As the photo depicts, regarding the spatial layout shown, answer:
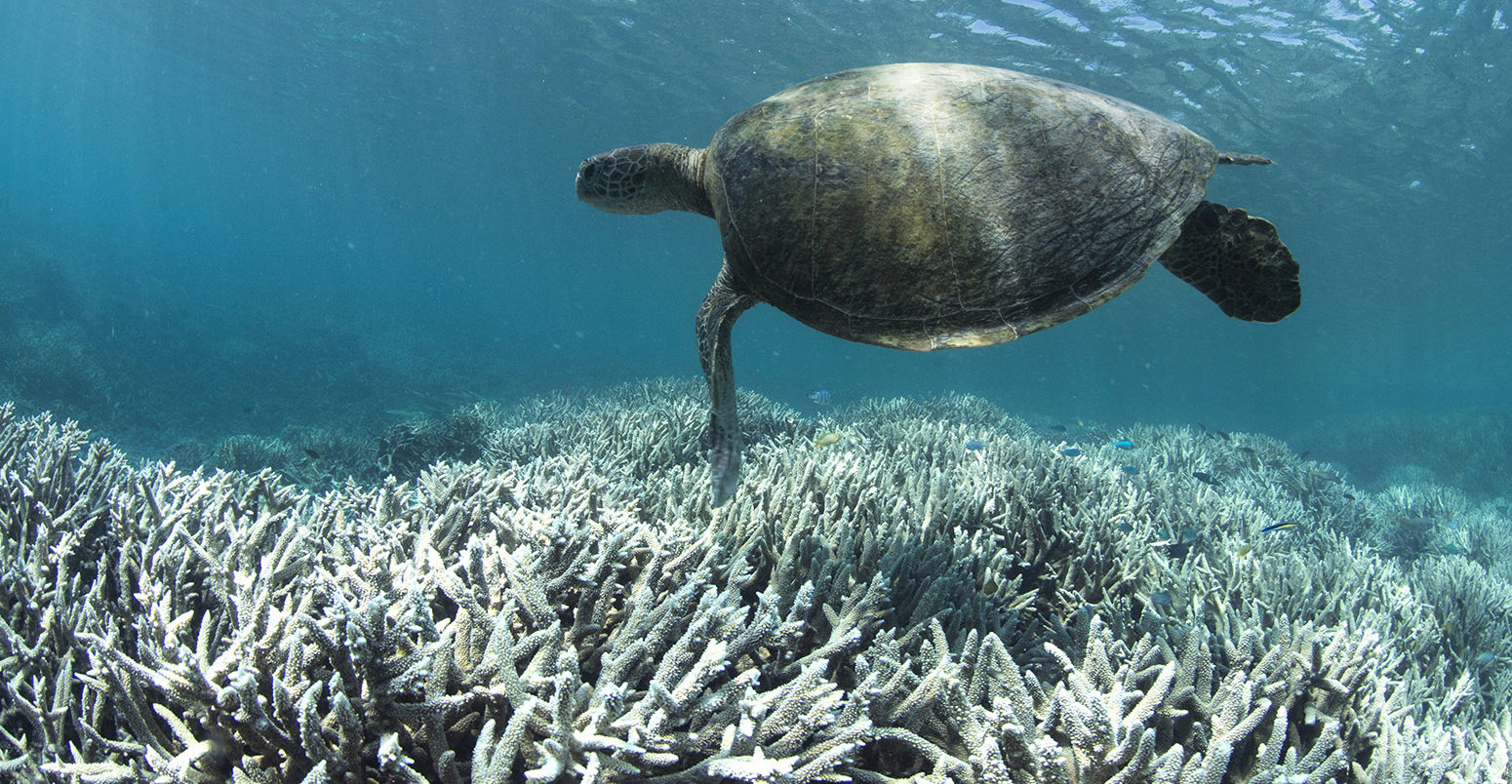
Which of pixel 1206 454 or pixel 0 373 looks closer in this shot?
pixel 1206 454

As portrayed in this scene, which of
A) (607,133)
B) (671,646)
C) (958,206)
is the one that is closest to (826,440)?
(958,206)

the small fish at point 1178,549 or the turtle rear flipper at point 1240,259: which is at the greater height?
the turtle rear flipper at point 1240,259

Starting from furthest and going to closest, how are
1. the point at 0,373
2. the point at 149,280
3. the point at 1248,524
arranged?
1. the point at 149,280
2. the point at 0,373
3. the point at 1248,524

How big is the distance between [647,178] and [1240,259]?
3023mm

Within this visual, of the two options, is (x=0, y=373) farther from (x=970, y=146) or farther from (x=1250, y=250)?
(x=1250, y=250)

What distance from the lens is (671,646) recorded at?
203 centimetres

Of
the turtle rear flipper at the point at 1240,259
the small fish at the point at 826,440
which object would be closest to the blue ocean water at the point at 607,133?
the small fish at the point at 826,440

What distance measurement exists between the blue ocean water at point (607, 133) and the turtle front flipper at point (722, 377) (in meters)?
10.6

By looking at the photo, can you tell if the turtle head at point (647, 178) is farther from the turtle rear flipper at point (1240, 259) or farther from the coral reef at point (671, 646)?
the turtle rear flipper at point (1240, 259)

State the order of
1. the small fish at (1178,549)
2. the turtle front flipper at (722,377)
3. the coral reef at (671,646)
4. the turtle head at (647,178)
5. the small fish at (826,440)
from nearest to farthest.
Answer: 1. the coral reef at (671,646)
2. the turtle front flipper at (722,377)
3. the turtle head at (647,178)
4. the small fish at (1178,549)
5. the small fish at (826,440)

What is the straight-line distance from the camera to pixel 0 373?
455 inches

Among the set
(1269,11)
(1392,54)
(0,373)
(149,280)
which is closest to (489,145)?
(149,280)

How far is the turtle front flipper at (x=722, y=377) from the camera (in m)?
3.05

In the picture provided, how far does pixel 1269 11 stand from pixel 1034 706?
57.2 feet
